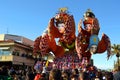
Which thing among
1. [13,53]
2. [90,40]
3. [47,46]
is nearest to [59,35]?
[47,46]

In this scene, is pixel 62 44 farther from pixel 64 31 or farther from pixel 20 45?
pixel 20 45

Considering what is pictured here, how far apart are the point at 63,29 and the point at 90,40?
283 centimetres

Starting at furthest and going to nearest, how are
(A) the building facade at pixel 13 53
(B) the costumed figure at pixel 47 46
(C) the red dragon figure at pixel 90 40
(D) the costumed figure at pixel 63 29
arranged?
(A) the building facade at pixel 13 53 < (B) the costumed figure at pixel 47 46 < (D) the costumed figure at pixel 63 29 < (C) the red dragon figure at pixel 90 40

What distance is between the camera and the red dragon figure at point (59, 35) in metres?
25.7

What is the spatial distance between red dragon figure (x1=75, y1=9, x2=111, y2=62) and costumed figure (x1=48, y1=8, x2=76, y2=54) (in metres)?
1.09

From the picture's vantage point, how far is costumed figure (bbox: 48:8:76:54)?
84.3 ft

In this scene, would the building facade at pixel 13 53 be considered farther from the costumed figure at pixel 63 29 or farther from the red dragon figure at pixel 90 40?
the red dragon figure at pixel 90 40

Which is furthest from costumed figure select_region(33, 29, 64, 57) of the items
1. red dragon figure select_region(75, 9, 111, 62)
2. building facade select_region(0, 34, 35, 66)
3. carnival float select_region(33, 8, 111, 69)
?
building facade select_region(0, 34, 35, 66)

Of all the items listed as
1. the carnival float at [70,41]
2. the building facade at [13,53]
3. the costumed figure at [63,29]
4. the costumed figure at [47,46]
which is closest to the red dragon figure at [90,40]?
the carnival float at [70,41]

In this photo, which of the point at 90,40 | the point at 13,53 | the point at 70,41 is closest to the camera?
the point at 90,40

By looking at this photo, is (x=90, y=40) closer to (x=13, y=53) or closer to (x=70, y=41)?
(x=70, y=41)

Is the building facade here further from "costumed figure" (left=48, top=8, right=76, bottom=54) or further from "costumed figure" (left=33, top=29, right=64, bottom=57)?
"costumed figure" (left=48, top=8, right=76, bottom=54)

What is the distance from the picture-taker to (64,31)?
25.9 meters

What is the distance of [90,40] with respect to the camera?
2442 centimetres
